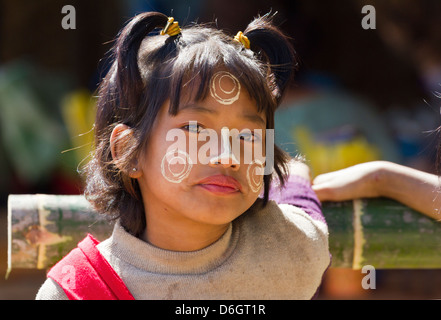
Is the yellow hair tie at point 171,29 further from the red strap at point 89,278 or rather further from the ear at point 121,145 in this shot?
the red strap at point 89,278

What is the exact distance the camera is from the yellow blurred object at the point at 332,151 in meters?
3.35

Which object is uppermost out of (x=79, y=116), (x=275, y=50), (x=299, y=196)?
(x=275, y=50)

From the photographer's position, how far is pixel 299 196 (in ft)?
5.50

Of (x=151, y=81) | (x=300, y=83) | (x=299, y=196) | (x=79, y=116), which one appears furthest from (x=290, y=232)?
(x=79, y=116)

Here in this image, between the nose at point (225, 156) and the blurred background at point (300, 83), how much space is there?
82.7 inches

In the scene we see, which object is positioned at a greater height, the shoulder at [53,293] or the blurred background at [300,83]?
the blurred background at [300,83]

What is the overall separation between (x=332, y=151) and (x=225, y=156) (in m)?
2.10

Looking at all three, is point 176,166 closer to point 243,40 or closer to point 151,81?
point 151,81

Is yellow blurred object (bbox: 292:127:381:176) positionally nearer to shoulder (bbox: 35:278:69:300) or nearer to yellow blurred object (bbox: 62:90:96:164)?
yellow blurred object (bbox: 62:90:96:164)

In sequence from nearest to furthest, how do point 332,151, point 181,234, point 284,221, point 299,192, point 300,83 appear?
point 181,234
point 284,221
point 299,192
point 332,151
point 300,83

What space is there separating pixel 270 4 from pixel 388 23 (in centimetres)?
68

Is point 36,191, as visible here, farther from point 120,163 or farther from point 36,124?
point 120,163

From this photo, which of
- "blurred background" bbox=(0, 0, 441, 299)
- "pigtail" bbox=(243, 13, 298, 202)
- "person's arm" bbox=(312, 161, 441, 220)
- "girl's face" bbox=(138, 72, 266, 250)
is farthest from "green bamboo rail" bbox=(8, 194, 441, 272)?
"blurred background" bbox=(0, 0, 441, 299)

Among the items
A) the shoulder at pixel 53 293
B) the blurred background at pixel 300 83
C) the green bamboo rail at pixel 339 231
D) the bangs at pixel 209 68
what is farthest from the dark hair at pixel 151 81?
the blurred background at pixel 300 83
